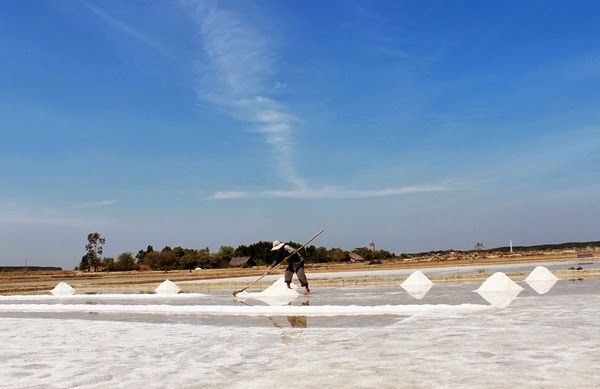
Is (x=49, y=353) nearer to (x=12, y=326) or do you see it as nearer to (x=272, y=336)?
(x=272, y=336)

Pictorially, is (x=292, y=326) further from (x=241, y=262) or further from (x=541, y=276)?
(x=241, y=262)

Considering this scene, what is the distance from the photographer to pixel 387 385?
13.2 feet

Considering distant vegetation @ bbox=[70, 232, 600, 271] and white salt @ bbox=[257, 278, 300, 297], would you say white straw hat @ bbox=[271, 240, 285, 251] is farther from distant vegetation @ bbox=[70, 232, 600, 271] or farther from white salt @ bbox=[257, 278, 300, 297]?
distant vegetation @ bbox=[70, 232, 600, 271]

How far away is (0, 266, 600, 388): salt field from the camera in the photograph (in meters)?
4.36

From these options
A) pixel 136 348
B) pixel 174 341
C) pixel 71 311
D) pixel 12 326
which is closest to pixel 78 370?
pixel 136 348

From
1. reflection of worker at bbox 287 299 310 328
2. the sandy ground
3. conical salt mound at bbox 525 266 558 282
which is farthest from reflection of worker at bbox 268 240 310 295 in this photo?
conical salt mound at bbox 525 266 558 282

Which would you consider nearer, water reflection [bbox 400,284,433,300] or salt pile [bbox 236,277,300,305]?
water reflection [bbox 400,284,433,300]

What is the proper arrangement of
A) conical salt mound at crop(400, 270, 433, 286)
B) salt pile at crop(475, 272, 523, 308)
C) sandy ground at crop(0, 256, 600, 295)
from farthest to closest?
sandy ground at crop(0, 256, 600, 295), conical salt mound at crop(400, 270, 433, 286), salt pile at crop(475, 272, 523, 308)

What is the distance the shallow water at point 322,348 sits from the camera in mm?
4348

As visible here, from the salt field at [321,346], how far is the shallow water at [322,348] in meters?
0.01

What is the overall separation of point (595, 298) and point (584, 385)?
21.8ft

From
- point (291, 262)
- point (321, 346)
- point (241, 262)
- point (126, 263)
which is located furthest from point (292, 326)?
point (126, 263)

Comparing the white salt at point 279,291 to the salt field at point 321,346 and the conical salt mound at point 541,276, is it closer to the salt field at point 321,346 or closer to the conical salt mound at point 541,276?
the salt field at point 321,346

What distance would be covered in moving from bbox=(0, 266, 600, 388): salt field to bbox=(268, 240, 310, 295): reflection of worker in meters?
2.43
